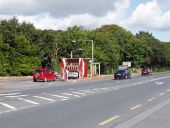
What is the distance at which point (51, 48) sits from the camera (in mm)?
86500

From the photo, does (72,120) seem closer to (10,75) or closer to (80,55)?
(10,75)

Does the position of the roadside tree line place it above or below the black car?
above

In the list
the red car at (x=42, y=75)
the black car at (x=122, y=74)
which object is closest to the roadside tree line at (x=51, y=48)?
the red car at (x=42, y=75)

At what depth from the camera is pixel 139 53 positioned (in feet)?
394

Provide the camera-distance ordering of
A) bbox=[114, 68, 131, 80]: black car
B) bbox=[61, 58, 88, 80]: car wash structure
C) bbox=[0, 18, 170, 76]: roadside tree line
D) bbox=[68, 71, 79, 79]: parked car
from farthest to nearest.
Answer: bbox=[0, 18, 170, 76]: roadside tree line, bbox=[114, 68, 131, 80]: black car, bbox=[68, 71, 79, 79]: parked car, bbox=[61, 58, 88, 80]: car wash structure

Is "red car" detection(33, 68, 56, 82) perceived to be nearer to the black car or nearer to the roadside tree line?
the roadside tree line

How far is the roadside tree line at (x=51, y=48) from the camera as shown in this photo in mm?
75125

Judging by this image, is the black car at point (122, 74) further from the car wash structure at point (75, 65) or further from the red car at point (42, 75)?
the red car at point (42, 75)

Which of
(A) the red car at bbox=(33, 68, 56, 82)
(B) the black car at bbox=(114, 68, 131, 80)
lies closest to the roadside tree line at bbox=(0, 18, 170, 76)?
(A) the red car at bbox=(33, 68, 56, 82)

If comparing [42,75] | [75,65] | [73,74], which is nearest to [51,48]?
[73,74]

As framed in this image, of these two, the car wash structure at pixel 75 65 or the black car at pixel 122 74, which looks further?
the black car at pixel 122 74

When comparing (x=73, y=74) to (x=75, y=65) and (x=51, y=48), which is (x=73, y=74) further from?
(x=51, y=48)

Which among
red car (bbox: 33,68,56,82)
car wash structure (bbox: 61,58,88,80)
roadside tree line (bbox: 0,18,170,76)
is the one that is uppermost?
roadside tree line (bbox: 0,18,170,76)

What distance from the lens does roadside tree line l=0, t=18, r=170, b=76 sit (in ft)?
246
